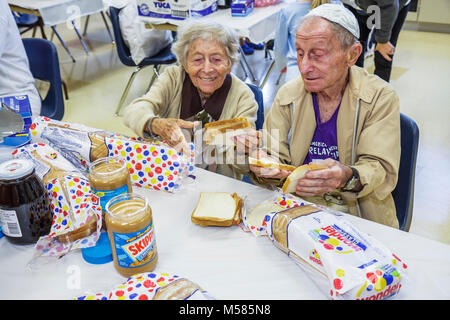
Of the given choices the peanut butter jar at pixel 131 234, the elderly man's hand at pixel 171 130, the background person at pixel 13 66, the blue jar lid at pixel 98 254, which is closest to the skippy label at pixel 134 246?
the peanut butter jar at pixel 131 234

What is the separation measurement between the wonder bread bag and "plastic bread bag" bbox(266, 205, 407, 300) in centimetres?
53

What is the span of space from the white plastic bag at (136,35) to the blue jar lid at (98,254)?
119 inches

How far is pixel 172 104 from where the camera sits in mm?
2082

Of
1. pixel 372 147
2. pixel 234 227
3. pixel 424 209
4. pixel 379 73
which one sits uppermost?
pixel 372 147

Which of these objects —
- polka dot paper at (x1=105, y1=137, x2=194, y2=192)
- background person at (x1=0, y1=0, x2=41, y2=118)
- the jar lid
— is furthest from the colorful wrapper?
background person at (x1=0, y1=0, x2=41, y2=118)

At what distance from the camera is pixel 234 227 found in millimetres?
1275

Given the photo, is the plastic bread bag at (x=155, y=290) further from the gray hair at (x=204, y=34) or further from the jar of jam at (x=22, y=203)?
the gray hair at (x=204, y=34)

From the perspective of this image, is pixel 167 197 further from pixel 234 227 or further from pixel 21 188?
pixel 21 188

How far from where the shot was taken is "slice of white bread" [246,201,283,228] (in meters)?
1.26

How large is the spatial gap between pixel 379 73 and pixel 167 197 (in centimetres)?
317

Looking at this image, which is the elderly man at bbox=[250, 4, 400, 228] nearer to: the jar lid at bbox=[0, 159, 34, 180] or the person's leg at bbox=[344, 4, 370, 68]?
the jar lid at bbox=[0, 159, 34, 180]

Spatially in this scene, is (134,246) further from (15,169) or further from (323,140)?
(323,140)

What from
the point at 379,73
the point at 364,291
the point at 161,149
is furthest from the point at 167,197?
the point at 379,73

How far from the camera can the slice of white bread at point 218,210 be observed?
126 centimetres
